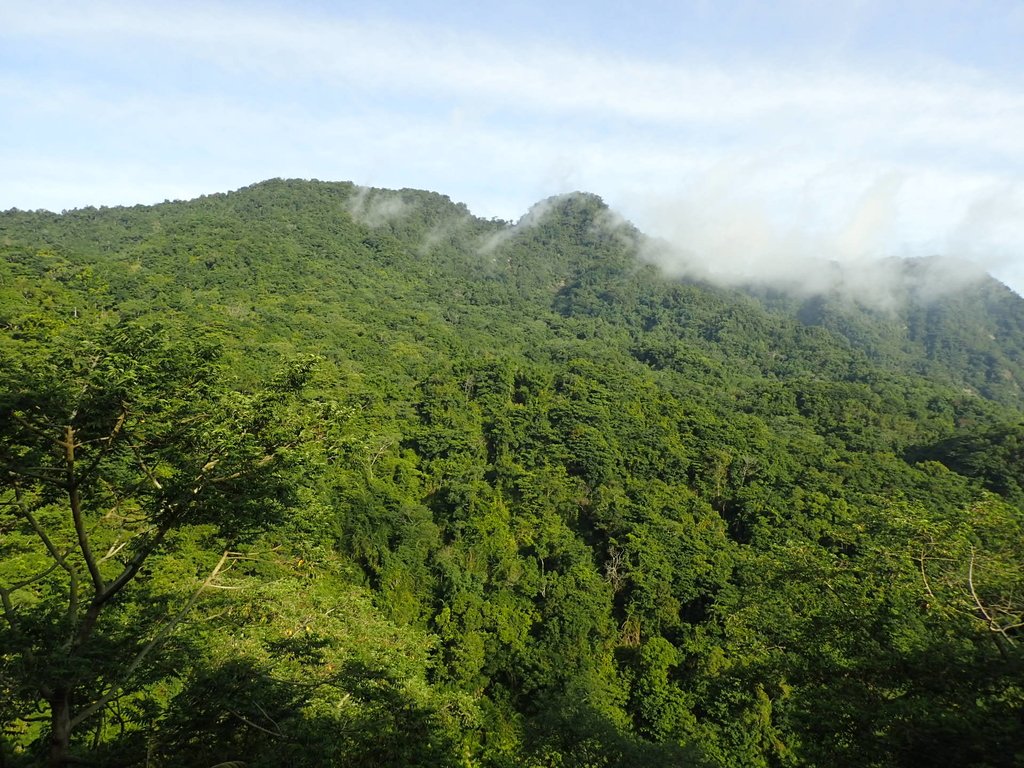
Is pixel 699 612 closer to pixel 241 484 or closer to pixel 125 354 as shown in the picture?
pixel 241 484

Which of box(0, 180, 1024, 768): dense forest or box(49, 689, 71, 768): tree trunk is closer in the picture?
box(49, 689, 71, 768): tree trunk

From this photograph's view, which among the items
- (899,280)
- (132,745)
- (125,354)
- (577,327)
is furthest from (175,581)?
(899,280)

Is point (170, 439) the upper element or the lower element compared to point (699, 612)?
upper

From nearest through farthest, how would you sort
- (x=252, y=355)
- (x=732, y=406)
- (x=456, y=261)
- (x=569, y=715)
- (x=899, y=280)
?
1. (x=569, y=715)
2. (x=252, y=355)
3. (x=732, y=406)
4. (x=456, y=261)
5. (x=899, y=280)

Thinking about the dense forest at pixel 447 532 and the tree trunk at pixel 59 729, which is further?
the dense forest at pixel 447 532
